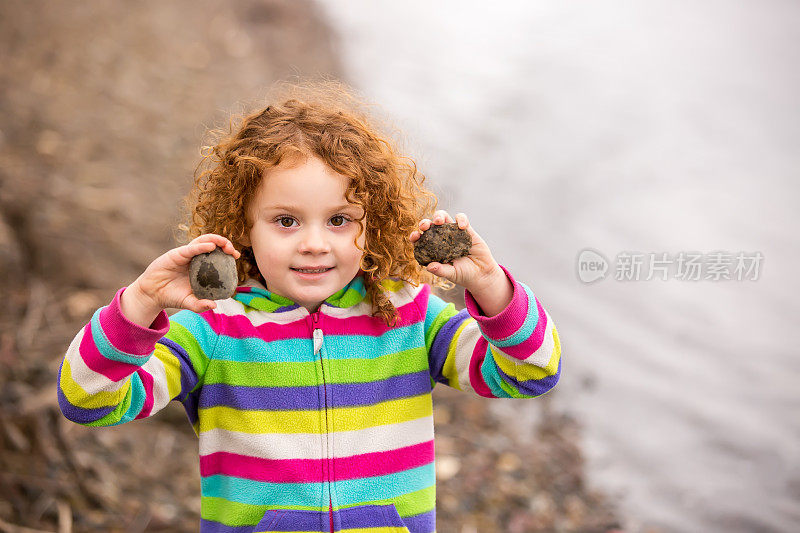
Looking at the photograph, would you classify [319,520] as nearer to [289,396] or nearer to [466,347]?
[289,396]

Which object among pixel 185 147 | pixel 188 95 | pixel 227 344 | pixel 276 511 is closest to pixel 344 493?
pixel 276 511

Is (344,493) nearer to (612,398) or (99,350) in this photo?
(99,350)

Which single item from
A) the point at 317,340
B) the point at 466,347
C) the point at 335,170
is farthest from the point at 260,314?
the point at 466,347

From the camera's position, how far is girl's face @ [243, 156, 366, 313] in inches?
64.7

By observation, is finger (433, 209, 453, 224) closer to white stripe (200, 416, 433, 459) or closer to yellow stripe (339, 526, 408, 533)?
white stripe (200, 416, 433, 459)

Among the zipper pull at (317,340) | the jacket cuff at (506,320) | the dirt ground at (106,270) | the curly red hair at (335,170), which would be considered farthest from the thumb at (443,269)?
the dirt ground at (106,270)

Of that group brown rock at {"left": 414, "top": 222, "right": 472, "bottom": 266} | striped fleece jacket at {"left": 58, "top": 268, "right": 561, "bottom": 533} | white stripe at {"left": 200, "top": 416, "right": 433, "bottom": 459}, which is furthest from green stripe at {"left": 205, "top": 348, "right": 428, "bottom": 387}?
brown rock at {"left": 414, "top": 222, "right": 472, "bottom": 266}

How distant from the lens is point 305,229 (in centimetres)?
165

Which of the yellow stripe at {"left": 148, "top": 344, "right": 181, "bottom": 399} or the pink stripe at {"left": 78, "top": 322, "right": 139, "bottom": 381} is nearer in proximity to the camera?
the pink stripe at {"left": 78, "top": 322, "right": 139, "bottom": 381}

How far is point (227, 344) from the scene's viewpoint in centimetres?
172

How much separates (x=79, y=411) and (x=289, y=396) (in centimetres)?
42

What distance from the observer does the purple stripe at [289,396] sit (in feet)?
5.60

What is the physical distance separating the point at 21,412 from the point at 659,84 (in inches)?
236

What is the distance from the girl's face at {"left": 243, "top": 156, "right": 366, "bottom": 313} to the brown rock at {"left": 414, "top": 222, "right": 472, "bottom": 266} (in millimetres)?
185
